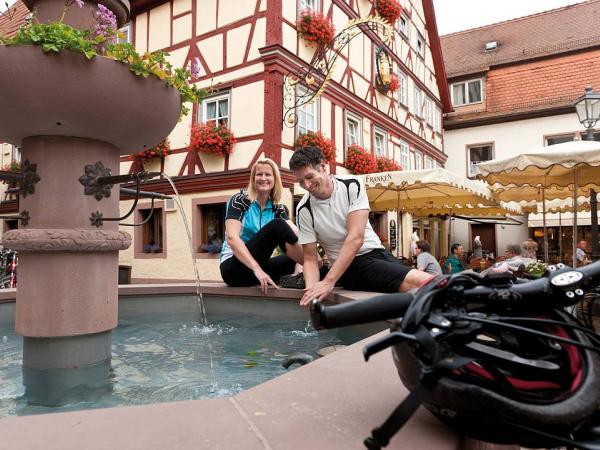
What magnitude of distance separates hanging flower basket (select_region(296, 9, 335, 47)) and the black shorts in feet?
29.4

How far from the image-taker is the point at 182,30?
38.7 feet

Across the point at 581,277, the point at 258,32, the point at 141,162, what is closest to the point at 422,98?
the point at 258,32

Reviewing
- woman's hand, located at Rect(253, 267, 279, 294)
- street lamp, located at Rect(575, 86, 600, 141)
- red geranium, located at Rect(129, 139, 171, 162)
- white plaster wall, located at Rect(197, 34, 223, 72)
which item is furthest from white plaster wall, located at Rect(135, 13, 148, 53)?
woman's hand, located at Rect(253, 267, 279, 294)

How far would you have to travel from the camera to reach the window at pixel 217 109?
11.2 meters

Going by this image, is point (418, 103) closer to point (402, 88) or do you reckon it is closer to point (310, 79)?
point (402, 88)

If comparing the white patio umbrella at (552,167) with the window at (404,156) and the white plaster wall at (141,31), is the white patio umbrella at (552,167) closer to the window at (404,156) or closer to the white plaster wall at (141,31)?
the window at (404,156)

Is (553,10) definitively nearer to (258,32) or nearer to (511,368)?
(258,32)

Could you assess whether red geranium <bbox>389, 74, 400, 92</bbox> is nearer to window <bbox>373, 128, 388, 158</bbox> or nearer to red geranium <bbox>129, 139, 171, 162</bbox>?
window <bbox>373, 128, 388, 158</bbox>

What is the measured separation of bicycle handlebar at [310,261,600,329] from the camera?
833mm

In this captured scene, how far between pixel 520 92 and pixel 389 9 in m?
8.90

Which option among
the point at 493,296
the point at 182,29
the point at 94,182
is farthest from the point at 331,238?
the point at 182,29

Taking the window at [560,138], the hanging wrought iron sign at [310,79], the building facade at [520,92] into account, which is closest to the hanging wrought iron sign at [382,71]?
the hanging wrought iron sign at [310,79]

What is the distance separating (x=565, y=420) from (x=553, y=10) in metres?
28.0

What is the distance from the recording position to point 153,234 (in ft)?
41.1
